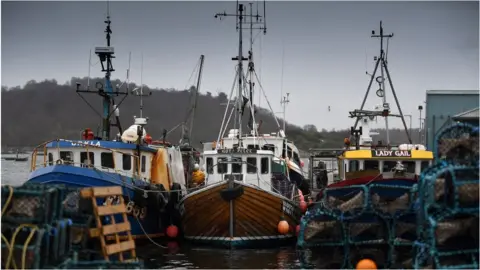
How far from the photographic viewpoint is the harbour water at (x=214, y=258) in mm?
14656

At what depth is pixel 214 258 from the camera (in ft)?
50.8

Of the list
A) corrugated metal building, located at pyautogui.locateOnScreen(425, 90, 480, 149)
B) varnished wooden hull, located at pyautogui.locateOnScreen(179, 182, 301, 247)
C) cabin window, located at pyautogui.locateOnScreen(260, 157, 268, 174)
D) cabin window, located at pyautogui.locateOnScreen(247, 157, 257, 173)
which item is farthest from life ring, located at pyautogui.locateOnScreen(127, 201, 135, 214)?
corrugated metal building, located at pyautogui.locateOnScreen(425, 90, 480, 149)

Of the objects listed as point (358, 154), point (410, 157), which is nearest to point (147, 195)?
point (358, 154)

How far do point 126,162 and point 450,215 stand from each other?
429 inches

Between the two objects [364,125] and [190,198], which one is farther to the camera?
[364,125]

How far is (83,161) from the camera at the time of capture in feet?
56.0

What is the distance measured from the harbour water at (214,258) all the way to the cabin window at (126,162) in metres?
2.37

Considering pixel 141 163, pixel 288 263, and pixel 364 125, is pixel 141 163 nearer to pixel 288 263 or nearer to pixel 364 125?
pixel 288 263

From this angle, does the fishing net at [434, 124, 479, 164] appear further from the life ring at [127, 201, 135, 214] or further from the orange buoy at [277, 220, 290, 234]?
the life ring at [127, 201, 135, 214]

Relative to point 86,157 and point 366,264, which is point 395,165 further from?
point 86,157

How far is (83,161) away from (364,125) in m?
11.0

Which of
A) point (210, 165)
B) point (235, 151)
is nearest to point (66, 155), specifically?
point (210, 165)

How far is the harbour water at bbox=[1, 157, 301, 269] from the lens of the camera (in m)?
14.7

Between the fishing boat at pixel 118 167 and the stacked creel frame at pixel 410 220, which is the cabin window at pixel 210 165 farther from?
the stacked creel frame at pixel 410 220
